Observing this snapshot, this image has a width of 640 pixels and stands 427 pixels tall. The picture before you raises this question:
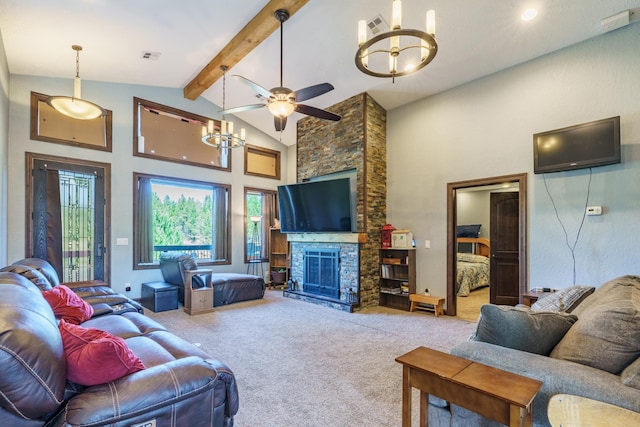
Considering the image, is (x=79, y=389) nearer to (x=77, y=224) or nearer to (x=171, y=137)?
(x=77, y=224)

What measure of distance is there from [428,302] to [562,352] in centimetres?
359

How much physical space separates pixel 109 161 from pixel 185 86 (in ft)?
6.81

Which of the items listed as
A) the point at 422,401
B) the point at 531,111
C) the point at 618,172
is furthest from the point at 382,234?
the point at 422,401

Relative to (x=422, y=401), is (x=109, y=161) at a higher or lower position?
higher

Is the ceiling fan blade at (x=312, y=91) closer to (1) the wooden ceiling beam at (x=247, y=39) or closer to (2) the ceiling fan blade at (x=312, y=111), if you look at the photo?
(2) the ceiling fan blade at (x=312, y=111)

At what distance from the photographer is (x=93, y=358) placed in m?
1.34

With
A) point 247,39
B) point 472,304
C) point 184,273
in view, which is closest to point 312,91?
point 247,39

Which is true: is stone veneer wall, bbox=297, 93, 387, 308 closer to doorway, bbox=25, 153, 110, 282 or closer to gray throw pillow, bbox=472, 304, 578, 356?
gray throw pillow, bbox=472, 304, 578, 356

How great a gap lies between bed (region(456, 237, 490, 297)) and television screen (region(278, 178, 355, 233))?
2786 millimetres

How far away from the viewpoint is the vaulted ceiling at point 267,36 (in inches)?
140

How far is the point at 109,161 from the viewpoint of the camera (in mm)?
5500

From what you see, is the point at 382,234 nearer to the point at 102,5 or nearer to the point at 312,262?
the point at 312,262

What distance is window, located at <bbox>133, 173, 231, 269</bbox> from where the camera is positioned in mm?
5941

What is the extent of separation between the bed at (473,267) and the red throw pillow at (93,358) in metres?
5.95
